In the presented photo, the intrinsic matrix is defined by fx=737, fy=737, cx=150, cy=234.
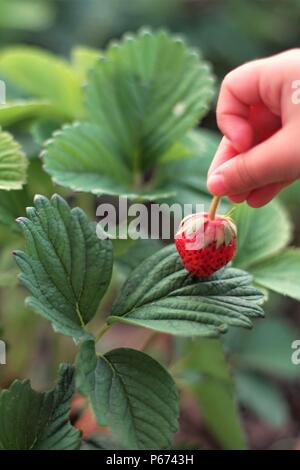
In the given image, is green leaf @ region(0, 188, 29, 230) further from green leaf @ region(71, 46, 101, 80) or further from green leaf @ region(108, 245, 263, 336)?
green leaf @ region(71, 46, 101, 80)

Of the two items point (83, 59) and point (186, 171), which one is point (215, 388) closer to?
point (186, 171)

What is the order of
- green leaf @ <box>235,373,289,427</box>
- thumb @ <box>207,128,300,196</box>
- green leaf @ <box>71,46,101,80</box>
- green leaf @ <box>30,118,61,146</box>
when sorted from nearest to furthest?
thumb @ <box>207,128,300,196</box>, green leaf @ <box>30,118,61,146</box>, green leaf @ <box>71,46,101,80</box>, green leaf @ <box>235,373,289,427</box>

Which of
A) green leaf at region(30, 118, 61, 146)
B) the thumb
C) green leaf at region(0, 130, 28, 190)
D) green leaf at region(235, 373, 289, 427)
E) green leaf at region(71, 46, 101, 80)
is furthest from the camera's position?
green leaf at region(235, 373, 289, 427)

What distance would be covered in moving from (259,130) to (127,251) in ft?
0.73

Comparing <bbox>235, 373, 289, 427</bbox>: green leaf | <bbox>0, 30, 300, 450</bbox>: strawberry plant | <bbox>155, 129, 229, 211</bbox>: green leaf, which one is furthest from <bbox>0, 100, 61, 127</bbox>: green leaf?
A: <bbox>235, 373, 289, 427</bbox>: green leaf

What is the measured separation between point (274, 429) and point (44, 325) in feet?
1.36

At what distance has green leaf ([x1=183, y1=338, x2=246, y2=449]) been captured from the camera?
79 cm

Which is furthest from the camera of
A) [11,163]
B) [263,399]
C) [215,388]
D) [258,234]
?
[263,399]

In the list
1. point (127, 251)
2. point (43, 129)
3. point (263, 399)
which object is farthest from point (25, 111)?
point (263, 399)

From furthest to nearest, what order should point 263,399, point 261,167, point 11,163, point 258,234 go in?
point 263,399, point 258,234, point 11,163, point 261,167

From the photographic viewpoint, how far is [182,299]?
21.2 inches

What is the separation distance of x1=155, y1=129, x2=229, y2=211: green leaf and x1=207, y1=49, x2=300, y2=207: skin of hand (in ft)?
0.77
